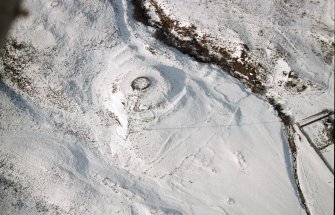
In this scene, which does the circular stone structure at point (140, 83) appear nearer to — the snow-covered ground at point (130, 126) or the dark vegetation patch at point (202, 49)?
the snow-covered ground at point (130, 126)

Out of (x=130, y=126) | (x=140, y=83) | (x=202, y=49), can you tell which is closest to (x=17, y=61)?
(x=140, y=83)

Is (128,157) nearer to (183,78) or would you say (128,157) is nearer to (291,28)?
(183,78)

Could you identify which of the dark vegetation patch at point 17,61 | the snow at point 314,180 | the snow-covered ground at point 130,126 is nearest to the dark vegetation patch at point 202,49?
the snow-covered ground at point 130,126

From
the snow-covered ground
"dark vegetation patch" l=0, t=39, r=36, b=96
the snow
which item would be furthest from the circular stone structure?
the snow

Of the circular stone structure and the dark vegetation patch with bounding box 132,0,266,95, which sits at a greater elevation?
the dark vegetation patch with bounding box 132,0,266,95

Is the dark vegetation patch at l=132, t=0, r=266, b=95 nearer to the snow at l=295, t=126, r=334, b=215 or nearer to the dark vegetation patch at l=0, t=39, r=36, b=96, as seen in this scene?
the snow at l=295, t=126, r=334, b=215
